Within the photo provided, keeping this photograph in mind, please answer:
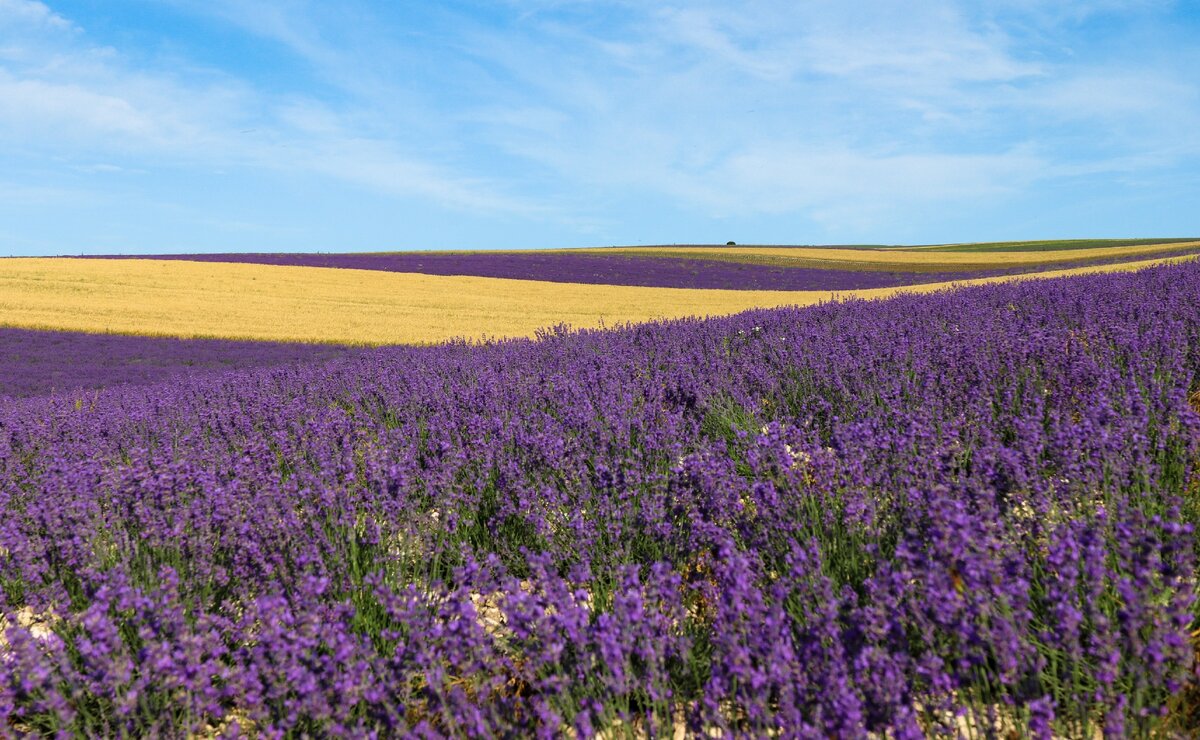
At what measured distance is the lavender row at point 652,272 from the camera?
3169 centimetres

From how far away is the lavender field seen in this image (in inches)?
60.1

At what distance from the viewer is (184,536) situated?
2.59 metres

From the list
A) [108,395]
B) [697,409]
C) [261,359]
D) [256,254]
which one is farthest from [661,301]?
[256,254]

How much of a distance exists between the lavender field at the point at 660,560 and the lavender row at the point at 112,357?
7927mm

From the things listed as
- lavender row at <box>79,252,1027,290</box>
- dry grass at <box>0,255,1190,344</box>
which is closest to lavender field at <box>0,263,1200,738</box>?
dry grass at <box>0,255,1190,344</box>

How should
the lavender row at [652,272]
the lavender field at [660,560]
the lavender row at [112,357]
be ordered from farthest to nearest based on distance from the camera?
the lavender row at [652,272]
the lavender row at [112,357]
the lavender field at [660,560]

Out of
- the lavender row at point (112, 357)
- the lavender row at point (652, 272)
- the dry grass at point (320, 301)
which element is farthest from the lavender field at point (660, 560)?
the lavender row at point (652, 272)

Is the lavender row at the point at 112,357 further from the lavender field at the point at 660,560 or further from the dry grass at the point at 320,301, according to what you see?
the lavender field at the point at 660,560

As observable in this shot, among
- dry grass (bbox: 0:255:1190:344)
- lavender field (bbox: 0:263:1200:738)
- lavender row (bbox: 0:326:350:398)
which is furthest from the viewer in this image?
dry grass (bbox: 0:255:1190:344)

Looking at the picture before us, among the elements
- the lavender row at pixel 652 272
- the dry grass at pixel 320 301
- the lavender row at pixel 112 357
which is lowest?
the lavender row at pixel 112 357

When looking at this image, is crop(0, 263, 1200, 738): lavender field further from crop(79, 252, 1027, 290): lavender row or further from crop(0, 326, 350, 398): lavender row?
crop(79, 252, 1027, 290): lavender row

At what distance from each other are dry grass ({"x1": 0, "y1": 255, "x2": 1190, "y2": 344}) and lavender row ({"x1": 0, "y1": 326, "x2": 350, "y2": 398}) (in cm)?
106

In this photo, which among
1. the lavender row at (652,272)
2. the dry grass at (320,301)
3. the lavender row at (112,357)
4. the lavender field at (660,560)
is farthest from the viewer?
the lavender row at (652,272)

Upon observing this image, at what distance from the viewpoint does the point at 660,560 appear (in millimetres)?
2443
